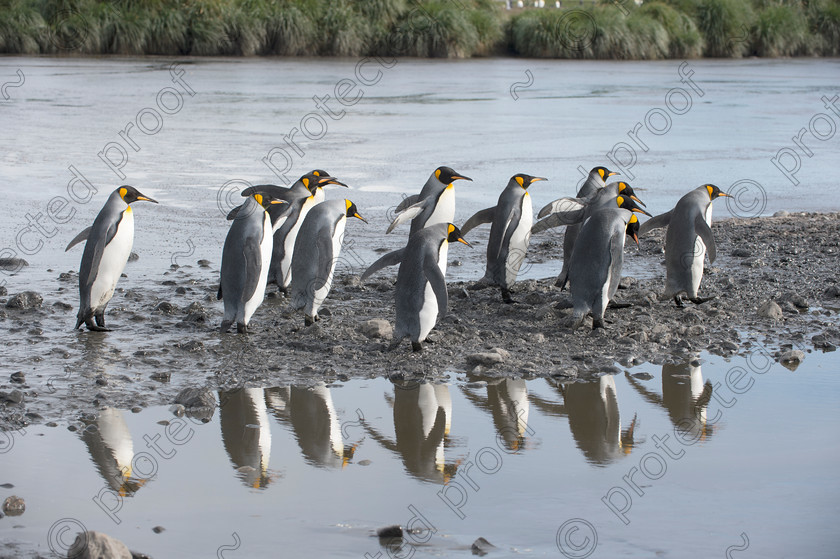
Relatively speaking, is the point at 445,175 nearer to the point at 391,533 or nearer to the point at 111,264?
the point at 111,264

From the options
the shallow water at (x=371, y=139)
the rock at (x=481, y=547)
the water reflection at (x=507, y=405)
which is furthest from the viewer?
the shallow water at (x=371, y=139)

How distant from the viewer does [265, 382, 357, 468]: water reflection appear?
11.3ft

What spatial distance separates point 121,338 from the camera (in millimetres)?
4879

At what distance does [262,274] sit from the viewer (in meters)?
5.09

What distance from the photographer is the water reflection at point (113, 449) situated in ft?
10.3

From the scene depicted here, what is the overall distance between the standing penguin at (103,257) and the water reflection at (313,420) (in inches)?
53.3

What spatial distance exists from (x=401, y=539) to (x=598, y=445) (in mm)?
1081

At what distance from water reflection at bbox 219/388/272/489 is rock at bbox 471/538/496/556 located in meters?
0.77

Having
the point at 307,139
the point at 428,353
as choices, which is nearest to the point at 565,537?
the point at 428,353

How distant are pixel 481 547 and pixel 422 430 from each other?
39.9 inches

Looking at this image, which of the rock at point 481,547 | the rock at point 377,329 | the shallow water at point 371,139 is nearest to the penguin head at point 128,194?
the shallow water at point 371,139

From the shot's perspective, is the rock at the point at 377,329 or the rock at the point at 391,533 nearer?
the rock at the point at 391,533

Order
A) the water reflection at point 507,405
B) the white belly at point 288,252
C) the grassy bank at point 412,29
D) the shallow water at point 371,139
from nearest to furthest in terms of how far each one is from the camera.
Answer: the water reflection at point 507,405, the white belly at point 288,252, the shallow water at point 371,139, the grassy bank at point 412,29

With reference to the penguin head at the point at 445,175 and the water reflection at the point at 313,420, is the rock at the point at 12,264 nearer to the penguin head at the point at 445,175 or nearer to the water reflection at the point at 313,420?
the penguin head at the point at 445,175
